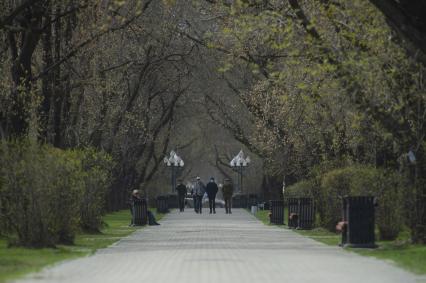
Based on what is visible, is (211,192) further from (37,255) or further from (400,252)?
(37,255)

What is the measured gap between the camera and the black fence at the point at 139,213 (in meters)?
43.9

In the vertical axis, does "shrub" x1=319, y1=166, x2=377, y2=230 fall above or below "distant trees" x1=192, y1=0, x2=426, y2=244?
below

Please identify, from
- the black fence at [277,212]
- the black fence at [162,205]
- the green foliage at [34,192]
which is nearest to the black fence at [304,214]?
the black fence at [277,212]

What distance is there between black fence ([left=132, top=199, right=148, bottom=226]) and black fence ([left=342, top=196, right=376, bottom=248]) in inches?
716

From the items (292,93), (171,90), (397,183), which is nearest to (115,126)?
(171,90)

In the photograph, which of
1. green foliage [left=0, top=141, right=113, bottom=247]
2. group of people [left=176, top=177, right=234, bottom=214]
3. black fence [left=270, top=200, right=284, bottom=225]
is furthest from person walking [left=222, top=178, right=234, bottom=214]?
green foliage [left=0, top=141, right=113, bottom=247]

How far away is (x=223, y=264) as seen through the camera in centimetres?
2041

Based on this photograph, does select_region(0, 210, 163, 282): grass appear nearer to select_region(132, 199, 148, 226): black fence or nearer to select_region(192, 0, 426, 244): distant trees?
select_region(192, 0, 426, 244): distant trees

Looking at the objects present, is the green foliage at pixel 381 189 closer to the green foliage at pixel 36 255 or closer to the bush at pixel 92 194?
the green foliage at pixel 36 255

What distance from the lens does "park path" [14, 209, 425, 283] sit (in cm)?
1736

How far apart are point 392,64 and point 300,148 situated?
1953 centimetres

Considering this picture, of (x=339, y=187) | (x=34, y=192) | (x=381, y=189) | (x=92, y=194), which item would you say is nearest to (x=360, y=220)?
(x=381, y=189)

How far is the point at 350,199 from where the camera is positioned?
1041 inches

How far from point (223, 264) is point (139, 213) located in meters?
23.7
